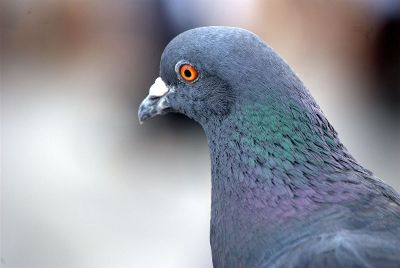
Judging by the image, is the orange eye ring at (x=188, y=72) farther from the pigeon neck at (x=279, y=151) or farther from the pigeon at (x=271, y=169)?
the pigeon neck at (x=279, y=151)

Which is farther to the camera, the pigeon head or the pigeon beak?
the pigeon beak

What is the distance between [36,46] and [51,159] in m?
1.11

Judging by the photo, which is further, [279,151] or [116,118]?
[116,118]

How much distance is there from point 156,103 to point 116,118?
142 inches

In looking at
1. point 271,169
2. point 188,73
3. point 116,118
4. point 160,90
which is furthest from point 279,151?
point 116,118

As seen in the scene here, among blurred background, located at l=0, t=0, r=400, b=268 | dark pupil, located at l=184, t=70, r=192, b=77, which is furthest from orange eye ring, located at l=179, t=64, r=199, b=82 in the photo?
blurred background, located at l=0, t=0, r=400, b=268

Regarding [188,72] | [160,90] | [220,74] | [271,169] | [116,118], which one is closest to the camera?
[271,169]

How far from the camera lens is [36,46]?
664 cm

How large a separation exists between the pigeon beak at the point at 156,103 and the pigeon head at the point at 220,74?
20mm

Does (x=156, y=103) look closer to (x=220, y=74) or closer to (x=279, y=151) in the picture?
(x=220, y=74)

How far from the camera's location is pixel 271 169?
9.05 feet

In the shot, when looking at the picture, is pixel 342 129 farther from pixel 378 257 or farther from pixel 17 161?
pixel 378 257

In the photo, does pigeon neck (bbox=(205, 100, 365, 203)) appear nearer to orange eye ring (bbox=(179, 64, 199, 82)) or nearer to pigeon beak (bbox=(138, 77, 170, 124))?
orange eye ring (bbox=(179, 64, 199, 82))

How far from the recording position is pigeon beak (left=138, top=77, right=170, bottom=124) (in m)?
3.27
